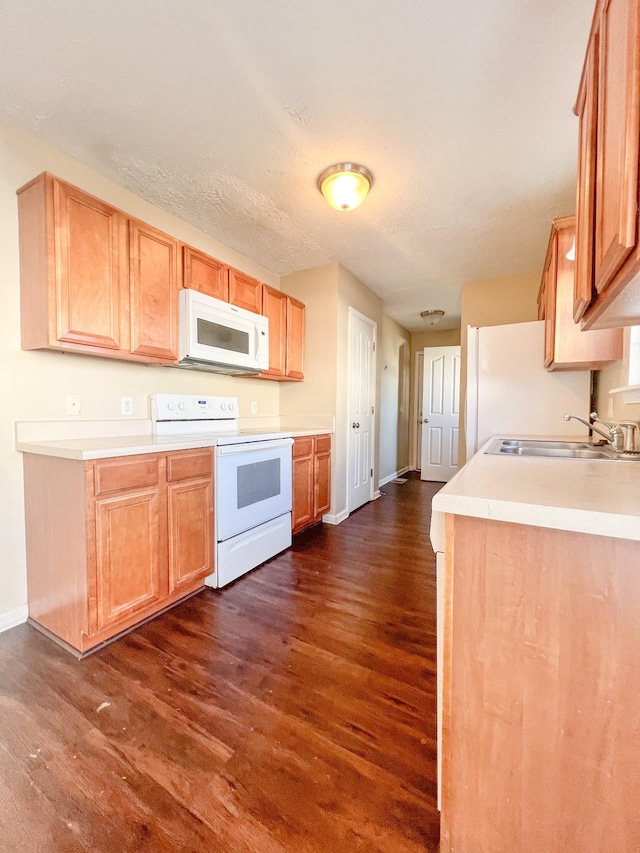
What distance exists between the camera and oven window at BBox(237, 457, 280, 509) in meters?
2.19

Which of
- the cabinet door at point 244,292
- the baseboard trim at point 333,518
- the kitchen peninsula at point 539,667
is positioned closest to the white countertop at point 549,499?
the kitchen peninsula at point 539,667

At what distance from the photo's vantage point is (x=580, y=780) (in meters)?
0.68

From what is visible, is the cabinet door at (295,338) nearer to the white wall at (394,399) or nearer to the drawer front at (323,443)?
the drawer front at (323,443)

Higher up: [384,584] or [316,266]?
[316,266]

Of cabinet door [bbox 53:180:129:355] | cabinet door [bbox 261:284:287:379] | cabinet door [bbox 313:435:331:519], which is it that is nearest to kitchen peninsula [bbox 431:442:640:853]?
cabinet door [bbox 53:180:129:355]

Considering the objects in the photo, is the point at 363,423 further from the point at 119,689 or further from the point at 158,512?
the point at 119,689

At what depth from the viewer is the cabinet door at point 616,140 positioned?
0.65 metres

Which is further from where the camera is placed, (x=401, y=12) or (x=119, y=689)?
(x=119, y=689)

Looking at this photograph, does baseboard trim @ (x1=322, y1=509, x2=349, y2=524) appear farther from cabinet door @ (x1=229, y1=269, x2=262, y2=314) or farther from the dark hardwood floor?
cabinet door @ (x1=229, y1=269, x2=262, y2=314)

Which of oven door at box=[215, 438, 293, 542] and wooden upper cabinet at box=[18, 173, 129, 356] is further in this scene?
oven door at box=[215, 438, 293, 542]

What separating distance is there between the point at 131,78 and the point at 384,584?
9.00 feet

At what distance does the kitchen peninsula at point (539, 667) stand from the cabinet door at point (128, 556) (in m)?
1.40

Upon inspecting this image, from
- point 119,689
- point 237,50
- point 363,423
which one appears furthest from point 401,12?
point 363,423

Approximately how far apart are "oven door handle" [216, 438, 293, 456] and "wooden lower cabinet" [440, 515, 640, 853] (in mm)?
1549
